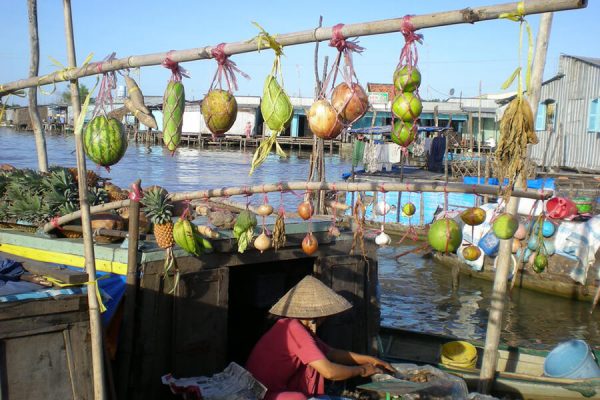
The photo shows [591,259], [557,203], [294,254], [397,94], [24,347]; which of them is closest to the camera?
[397,94]

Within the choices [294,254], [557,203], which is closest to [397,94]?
[557,203]

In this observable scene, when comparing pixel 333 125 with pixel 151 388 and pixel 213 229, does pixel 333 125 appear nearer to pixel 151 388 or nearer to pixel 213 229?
pixel 213 229

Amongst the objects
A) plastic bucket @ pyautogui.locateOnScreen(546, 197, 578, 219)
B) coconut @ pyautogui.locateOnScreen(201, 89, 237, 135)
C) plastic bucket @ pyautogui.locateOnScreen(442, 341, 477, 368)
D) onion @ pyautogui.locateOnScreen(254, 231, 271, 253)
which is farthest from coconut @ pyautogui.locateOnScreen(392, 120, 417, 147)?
plastic bucket @ pyautogui.locateOnScreen(442, 341, 477, 368)

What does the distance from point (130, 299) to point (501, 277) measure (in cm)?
306

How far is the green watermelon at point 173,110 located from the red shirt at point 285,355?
1606 mm

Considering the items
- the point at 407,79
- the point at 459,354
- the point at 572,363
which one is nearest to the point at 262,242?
the point at 407,79

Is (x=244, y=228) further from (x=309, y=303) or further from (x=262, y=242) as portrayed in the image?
(x=309, y=303)

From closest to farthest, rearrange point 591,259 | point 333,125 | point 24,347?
point 333,125 → point 24,347 → point 591,259

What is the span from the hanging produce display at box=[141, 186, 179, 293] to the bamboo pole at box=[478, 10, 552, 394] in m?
2.60

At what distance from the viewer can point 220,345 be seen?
5164 millimetres

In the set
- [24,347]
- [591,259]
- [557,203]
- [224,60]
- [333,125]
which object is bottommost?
[591,259]

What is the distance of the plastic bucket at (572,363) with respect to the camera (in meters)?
6.81

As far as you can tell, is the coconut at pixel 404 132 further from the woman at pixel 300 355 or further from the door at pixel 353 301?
the door at pixel 353 301

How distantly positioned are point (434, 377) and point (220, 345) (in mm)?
1761
